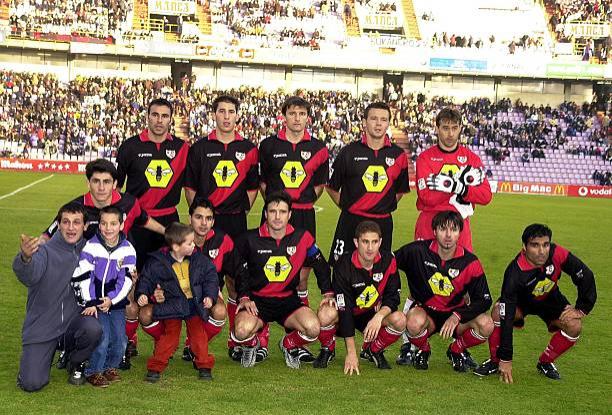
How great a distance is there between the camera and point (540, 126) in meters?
43.8

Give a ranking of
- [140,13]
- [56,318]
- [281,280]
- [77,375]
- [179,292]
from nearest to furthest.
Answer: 1. [56,318]
2. [77,375]
3. [179,292]
4. [281,280]
5. [140,13]

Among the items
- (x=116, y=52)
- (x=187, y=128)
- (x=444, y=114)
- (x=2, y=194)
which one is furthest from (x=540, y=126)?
(x=444, y=114)

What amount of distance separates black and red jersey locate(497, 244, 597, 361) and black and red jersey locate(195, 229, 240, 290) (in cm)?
227

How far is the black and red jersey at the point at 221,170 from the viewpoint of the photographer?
883 cm

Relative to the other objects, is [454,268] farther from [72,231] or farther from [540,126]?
[540,126]

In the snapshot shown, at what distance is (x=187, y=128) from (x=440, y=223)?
3591cm

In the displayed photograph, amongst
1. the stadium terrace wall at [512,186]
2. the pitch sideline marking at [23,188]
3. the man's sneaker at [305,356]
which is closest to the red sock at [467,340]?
the man's sneaker at [305,356]

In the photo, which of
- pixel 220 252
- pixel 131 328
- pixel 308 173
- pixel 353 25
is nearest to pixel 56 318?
pixel 131 328

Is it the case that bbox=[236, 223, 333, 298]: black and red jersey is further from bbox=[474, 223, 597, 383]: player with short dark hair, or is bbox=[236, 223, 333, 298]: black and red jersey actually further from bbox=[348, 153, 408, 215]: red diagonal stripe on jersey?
bbox=[474, 223, 597, 383]: player with short dark hair

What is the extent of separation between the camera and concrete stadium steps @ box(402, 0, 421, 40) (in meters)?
49.2

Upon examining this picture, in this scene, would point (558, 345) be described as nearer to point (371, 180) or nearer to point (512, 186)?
point (371, 180)

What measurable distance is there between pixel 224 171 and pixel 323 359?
7.02 ft

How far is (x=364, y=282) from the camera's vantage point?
791 cm

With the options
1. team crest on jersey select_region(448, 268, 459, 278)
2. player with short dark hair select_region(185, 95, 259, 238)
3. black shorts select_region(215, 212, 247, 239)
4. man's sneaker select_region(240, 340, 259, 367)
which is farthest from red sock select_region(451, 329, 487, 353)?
player with short dark hair select_region(185, 95, 259, 238)
